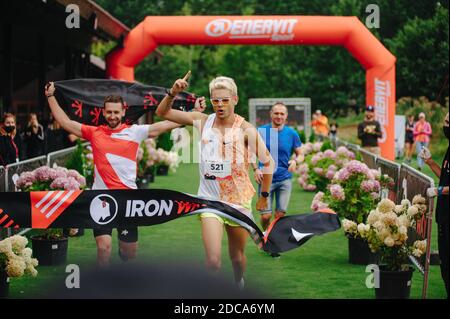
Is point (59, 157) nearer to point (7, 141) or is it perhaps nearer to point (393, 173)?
point (7, 141)

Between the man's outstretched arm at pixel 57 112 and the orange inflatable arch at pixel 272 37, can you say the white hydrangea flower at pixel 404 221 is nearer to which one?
the man's outstretched arm at pixel 57 112

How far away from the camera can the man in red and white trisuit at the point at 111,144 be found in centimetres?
853

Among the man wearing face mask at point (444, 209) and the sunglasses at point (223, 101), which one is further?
the man wearing face mask at point (444, 209)

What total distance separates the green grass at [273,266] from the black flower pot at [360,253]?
5.3 inches

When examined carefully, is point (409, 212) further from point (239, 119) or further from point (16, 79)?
point (16, 79)

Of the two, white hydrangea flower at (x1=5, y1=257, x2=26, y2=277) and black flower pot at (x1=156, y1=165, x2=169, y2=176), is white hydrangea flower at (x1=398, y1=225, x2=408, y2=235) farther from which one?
black flower pot at (x1=156, y1=165, x2=169, y2=176)

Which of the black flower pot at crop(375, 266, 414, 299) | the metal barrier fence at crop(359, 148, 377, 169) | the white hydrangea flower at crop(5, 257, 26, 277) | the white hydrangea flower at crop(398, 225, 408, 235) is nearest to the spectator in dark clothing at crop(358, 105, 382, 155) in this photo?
the metal barrier fence at crop(359, 148, 377, 169)

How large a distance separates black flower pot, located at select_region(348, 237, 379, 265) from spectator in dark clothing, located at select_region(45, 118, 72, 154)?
28.5 ft

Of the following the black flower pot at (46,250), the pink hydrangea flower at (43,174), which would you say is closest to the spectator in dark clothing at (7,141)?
the pink hydrangea flower at (43,174)

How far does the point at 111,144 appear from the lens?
8.64m

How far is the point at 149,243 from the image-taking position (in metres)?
12.0

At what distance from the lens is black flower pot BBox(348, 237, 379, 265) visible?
9.93m
